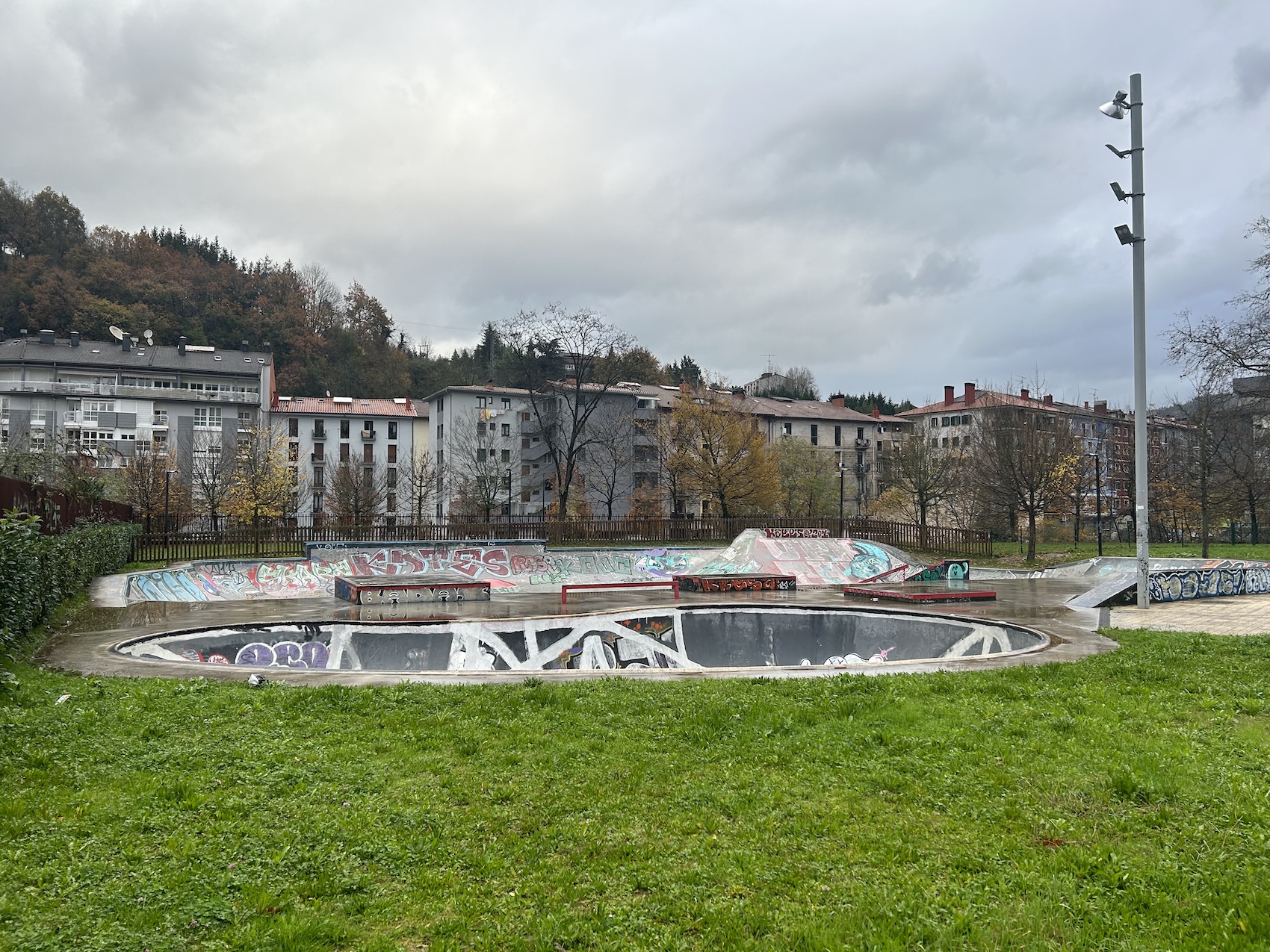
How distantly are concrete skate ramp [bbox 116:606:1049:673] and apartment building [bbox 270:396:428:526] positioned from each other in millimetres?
45115

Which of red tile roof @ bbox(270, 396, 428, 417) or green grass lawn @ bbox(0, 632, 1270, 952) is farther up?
red tile roof @ bbox(270, 396, 428, 417)

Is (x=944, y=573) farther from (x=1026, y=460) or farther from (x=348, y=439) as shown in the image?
(x=348, y=439)

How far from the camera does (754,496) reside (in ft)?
154

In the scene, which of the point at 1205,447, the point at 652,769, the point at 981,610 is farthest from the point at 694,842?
the point at 1205,447

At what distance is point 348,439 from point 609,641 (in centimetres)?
5477

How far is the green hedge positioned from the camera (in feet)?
26.0

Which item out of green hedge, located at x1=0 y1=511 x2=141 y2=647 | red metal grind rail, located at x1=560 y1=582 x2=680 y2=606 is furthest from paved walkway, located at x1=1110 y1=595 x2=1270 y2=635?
green hedge, located at x1=0 y1=511 x2=141 y2=647

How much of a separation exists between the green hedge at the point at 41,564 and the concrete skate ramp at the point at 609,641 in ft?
6.05

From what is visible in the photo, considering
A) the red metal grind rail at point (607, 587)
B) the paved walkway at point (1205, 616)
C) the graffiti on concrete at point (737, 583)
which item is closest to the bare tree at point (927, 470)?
the graffiti on concrete at point (737, 583)

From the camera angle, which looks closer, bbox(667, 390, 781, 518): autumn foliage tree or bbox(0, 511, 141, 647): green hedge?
bbox(0, 511, 141, 647): green hedge

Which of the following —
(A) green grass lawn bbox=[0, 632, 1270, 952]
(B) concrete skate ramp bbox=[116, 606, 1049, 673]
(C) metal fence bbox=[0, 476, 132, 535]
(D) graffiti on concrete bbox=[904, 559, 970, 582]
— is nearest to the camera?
(A) green grass lawn bbox=[0, 632, 1270, 952]

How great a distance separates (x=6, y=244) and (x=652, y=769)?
316 feet

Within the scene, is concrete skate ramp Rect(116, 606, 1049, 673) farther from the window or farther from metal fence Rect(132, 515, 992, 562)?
the window

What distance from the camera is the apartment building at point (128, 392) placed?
191 ft
